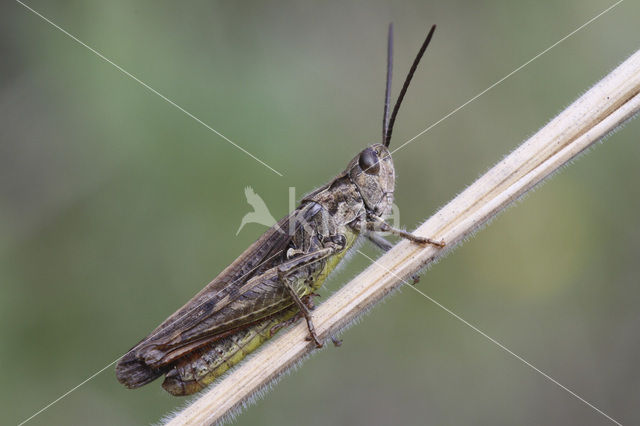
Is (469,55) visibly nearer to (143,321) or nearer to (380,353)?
(380,353)

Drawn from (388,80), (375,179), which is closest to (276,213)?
(375,179)

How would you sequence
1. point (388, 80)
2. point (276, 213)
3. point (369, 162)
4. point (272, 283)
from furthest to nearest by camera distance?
point (276, 213) < point (369, 162) < point (272, 283) < point (388, 80)

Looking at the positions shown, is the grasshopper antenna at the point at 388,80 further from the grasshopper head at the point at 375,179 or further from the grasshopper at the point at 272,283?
the grasshopper head at the point at 375,179

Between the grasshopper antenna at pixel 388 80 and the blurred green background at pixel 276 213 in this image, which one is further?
the blurred green background at pixel 276 213

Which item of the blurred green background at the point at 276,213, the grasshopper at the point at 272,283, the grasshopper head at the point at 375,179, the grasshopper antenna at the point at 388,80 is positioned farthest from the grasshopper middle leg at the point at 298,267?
the blurred green background at the point at 276,213

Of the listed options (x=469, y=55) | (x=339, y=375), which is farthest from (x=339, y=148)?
(x=339, y=375)

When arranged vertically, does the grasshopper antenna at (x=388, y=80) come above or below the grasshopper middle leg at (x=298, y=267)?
above

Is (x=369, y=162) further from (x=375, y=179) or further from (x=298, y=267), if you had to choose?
(x=298, y=267)
